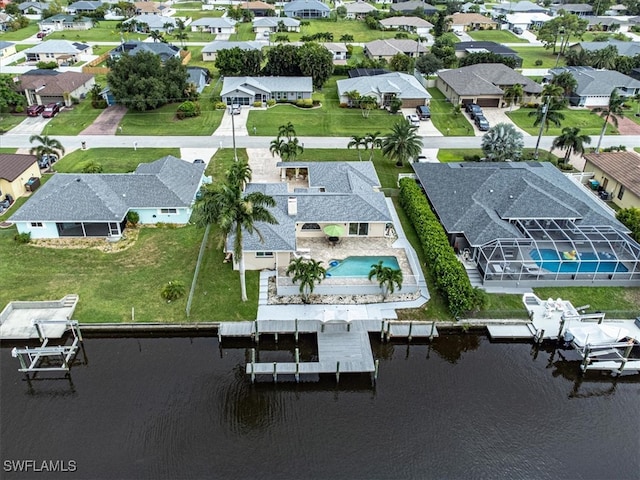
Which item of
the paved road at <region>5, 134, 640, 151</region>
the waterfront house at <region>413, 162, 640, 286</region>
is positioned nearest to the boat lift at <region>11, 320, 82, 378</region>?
the waterfront house at <region>413, 162, 640, 286</region>

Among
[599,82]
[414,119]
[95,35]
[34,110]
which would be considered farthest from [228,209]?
[95,35]

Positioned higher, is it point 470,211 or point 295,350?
point 470,211

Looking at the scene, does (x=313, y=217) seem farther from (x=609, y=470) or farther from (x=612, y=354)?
(x=609, y=470)

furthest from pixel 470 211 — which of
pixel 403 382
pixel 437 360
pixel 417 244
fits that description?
pixel 403 382

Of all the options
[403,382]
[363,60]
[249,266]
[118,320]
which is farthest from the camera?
[363,60]

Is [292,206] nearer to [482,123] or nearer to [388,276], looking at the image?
[388,276]

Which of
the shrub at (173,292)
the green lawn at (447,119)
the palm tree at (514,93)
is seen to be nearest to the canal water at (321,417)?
the shrub at (173,292)

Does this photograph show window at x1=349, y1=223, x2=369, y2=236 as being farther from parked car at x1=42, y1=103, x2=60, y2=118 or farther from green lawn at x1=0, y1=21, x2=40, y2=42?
green lawn at x1=0, y1=21, x2=40, y2=42
